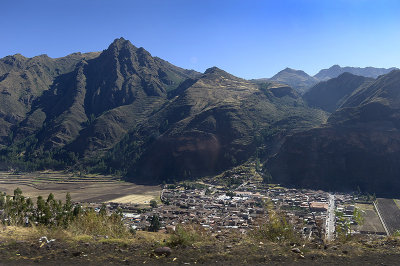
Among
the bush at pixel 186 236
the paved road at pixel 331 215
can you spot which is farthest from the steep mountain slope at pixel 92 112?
the bush at pixel 186 236

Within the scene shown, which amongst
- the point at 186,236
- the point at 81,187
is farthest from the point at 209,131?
the point at 186,236

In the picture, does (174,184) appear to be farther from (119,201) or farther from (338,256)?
(338,256)

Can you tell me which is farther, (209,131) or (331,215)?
(209,131)

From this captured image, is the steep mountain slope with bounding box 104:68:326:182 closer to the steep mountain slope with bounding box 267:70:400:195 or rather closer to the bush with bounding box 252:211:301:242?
the steep mountain slope with bounding box 267:70:400:195

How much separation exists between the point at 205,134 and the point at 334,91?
121078 millimetres

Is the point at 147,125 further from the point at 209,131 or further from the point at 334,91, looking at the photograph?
the point at 334,91

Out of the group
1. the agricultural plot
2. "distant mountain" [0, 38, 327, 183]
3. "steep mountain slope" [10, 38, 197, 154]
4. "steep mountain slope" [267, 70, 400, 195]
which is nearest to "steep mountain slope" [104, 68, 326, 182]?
"distant mountain" [0, 38, 327, 183]

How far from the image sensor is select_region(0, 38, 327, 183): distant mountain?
3802 inches

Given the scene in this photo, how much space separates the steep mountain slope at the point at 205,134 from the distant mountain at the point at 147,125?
336 millimetres

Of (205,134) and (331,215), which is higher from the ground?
(205,134)

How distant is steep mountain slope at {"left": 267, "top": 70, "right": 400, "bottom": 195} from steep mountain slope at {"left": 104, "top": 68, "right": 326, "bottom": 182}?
54.2 feet

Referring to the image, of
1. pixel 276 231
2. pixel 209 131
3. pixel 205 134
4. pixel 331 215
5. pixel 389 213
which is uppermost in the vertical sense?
pixel 209 131

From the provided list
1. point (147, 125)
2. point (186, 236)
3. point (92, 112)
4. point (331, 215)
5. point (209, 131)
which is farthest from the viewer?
point (92, 112)

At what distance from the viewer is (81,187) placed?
255 feet
